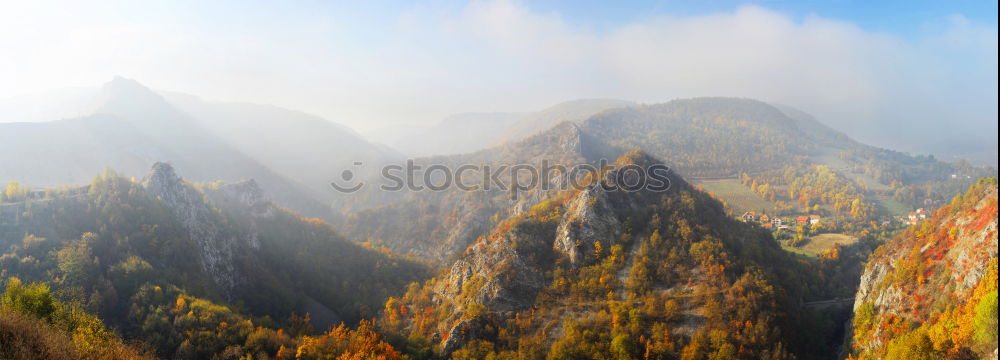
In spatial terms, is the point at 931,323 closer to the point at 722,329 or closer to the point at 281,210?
the point at 722,329

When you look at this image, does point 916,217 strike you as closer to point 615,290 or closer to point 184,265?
point 615,290

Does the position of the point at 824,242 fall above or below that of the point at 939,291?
below

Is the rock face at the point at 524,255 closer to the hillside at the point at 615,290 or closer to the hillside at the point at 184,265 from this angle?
the hillside at the point at 615,290

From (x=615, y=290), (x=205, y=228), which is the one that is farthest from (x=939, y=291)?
(x=205, y=228)

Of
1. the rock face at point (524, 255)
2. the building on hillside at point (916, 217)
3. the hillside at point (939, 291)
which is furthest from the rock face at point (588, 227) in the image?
the building on hillside at point (916, 217)

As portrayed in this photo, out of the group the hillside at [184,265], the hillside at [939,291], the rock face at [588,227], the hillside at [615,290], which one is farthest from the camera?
the rock face at [588,227]

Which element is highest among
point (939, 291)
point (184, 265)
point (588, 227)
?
point (588, 227)
